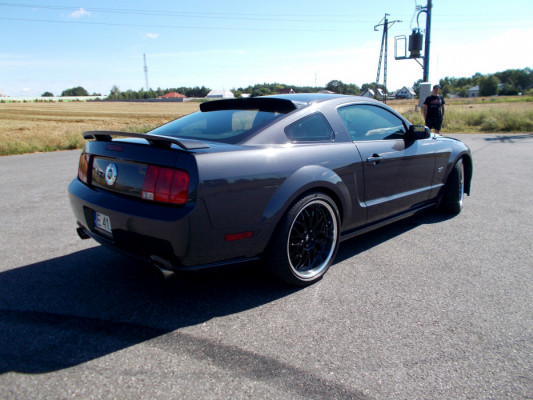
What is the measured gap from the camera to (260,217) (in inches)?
104

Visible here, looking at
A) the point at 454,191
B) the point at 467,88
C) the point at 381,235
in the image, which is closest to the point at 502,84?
the point at 467,88

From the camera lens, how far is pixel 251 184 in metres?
2.59

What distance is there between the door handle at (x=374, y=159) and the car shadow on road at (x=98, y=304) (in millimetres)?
876

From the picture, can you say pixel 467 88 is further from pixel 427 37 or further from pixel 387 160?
pixel 387 160

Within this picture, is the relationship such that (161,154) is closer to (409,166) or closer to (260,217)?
(260,217)

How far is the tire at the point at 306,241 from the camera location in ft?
9.14

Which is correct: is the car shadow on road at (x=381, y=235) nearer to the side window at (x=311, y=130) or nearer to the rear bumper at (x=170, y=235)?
the side window at (x=311, y=130)

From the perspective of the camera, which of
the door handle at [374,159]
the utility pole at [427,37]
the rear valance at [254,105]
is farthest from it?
the utility pole at [427,37]

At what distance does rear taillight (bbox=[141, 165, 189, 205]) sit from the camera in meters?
2.38

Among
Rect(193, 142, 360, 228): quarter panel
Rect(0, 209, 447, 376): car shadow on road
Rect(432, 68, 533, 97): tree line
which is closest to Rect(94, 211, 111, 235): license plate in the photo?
Rect(0, 209, 447, 376): car shadow on road

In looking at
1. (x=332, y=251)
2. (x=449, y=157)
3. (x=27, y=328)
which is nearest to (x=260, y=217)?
(x=332, y=251)

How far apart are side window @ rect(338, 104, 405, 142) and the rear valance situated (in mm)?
560

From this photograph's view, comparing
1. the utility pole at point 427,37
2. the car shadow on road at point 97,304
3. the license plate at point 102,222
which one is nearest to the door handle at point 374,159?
the car shadow on road at point 97,304

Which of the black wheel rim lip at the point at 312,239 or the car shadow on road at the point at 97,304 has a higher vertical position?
the black wheel rim lip at the point at 312,239
